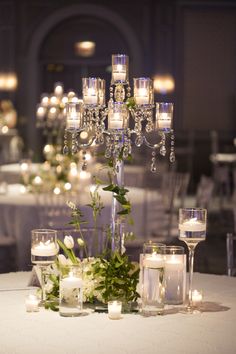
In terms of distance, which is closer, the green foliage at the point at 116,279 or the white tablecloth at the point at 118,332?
the white tablecloth at the point at 118,332

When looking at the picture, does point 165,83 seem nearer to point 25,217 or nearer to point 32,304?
point 25,217

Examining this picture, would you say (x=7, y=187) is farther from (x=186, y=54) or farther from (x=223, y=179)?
(x=186, y=54)

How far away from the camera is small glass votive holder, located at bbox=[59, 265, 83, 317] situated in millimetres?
3051

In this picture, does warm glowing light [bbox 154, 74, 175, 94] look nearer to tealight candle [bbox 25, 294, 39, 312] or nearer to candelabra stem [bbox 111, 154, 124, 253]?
candelabra stem [bbox 111, 154, 124, 253]

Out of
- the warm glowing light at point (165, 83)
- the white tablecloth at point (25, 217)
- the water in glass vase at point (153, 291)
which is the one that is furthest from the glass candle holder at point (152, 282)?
the warm glowing light at point (165, 83)

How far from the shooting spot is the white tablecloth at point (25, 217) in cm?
679

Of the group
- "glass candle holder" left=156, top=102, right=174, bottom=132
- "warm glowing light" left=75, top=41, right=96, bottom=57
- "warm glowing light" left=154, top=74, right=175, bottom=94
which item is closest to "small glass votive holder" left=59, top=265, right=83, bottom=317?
"glass candle holder" left=156, top=102, right=174, bottom=132

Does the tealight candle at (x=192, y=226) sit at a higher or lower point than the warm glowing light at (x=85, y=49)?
lower

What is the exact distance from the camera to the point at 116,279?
10.2 ft

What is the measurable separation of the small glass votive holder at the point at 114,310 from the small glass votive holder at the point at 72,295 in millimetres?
108

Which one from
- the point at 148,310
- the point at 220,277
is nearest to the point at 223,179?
the point at 220,277

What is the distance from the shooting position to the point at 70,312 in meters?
3.07

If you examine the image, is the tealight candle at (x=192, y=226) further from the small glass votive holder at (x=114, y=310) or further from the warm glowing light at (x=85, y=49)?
the warm glowing light at (x=85, y=49)

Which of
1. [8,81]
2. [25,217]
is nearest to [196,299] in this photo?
[25,217]
